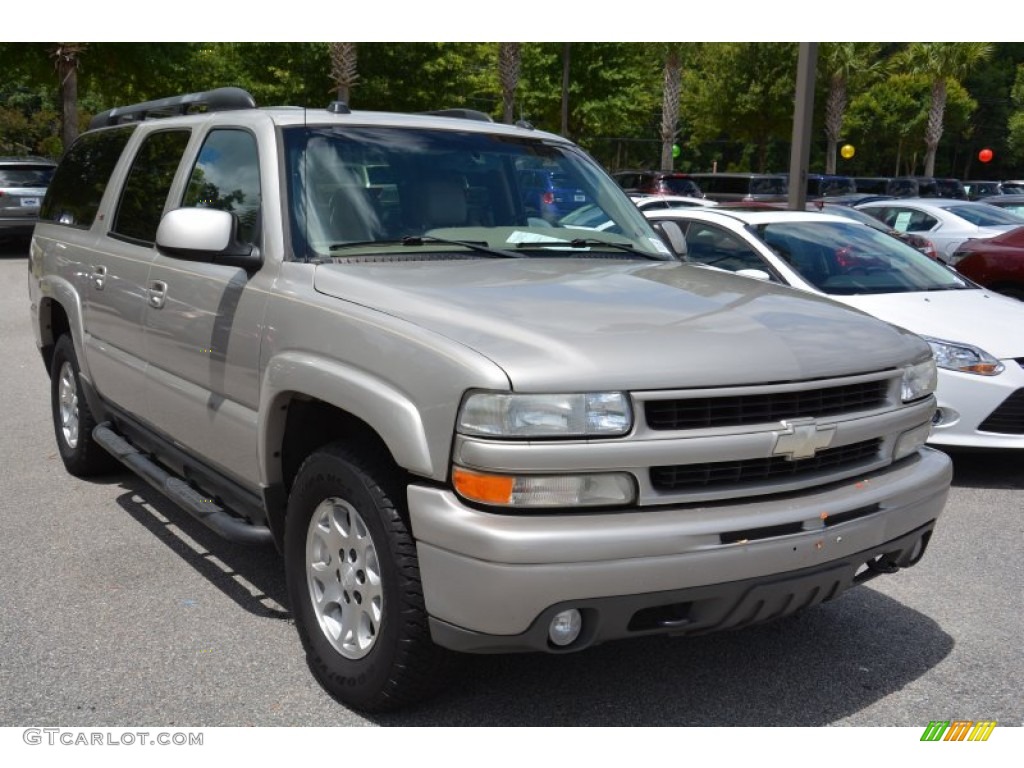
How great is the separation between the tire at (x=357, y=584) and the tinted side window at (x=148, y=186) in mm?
1885

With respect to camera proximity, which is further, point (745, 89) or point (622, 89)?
point (745, 89)

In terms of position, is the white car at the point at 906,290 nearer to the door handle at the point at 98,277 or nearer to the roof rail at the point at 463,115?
the roof rail at the point at 463,115

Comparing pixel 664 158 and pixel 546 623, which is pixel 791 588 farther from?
pixel 664 158

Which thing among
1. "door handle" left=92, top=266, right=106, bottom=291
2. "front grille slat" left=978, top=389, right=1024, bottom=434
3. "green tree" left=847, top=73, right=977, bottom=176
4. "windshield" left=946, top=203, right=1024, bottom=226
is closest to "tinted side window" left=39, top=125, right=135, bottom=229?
"door handle" left=92, top=266, right=106, bottom=291

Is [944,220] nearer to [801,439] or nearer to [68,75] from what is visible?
[801,439]

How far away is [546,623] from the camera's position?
9.70 ft

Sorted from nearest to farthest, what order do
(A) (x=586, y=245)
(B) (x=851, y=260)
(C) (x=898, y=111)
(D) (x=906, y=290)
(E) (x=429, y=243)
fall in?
(E) (x=429, y=243), (A) (x=586, y=245), (D) (x=906, y=290), (B) (x=851, y=260), (C) (x=898, y=111)

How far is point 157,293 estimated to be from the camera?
467 cm

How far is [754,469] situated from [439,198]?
5.76 feet

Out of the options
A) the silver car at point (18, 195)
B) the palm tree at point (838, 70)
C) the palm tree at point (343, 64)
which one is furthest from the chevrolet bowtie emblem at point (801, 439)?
the palm tree at point (838, 70)

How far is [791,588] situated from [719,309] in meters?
0.93

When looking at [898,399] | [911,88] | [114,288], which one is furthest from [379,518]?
[911,88]

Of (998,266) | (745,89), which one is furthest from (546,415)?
(745,89)

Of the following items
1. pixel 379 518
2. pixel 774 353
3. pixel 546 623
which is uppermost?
pixel 774 353
